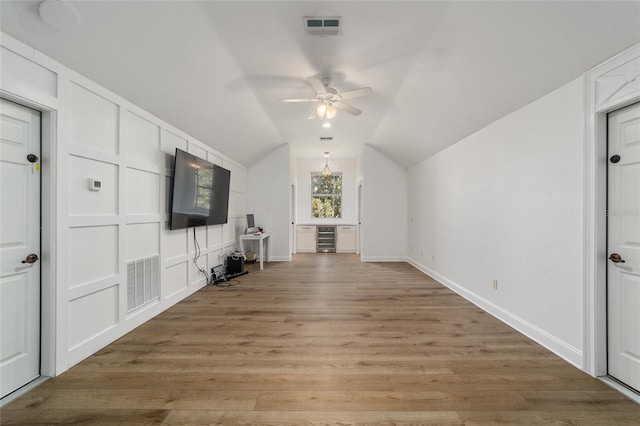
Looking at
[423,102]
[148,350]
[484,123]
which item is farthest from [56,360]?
[484,123]

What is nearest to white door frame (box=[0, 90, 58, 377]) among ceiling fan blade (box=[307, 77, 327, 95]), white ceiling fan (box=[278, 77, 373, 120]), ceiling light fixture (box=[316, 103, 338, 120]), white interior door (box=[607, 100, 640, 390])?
white ceiling fan (box=[278, 77, 373, 120])

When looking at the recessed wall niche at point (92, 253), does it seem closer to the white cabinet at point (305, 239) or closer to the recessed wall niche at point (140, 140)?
the recessed wall niche at point (140, 140)

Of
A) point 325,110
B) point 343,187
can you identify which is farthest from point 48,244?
point 343,187

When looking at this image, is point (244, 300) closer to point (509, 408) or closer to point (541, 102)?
point (509, 408)

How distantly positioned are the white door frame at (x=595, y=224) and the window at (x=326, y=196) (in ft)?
21.4

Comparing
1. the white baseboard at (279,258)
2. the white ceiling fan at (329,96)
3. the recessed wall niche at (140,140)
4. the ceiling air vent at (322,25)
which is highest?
the ceiling air vent at (322,25)

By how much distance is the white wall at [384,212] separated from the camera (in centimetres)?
619

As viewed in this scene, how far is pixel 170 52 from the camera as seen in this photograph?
7.36ft

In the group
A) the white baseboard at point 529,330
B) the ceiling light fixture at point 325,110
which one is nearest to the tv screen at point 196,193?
the ceiling light fixture at point 325,110

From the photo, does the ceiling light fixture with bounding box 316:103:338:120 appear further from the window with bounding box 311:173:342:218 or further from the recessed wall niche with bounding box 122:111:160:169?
the window with bounding box 311:173:342:218

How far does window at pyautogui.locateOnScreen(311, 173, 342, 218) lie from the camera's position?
8.27m

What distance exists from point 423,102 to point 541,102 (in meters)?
1.27

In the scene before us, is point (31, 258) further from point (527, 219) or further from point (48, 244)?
point (527, 219)

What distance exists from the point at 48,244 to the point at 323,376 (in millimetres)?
2274
